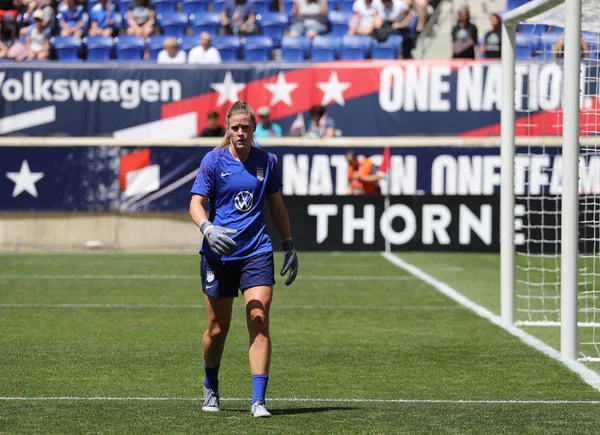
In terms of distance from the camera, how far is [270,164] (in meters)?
7.59

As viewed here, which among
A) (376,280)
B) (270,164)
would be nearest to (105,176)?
(376,280)

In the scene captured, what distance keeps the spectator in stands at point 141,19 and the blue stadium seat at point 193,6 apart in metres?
0.85

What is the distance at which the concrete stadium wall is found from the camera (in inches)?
909

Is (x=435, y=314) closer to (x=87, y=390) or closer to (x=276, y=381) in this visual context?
(x=276, y=381)

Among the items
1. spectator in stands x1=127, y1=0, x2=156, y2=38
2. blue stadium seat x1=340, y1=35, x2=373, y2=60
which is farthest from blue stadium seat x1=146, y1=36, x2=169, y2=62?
blue stadium seat x1=340, y1=35, x2=373, y2=60

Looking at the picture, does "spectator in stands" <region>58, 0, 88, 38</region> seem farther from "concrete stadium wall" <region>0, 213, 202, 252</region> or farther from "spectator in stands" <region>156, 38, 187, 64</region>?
"concrete stadium wall" <region>0, 213, 202, 252</region>

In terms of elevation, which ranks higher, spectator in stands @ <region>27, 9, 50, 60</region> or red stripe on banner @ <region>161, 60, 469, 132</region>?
spectator in stands @ <region>27, 9, 50, 60</region>

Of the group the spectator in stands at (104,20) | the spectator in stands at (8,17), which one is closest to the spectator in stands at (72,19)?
the spectator in stands at (104,20)

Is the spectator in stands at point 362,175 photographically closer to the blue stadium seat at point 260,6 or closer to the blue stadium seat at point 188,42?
the blue stadium seat at point 188,42

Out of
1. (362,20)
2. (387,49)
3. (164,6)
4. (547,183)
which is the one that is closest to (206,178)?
(547,183)

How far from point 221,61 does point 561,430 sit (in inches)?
775

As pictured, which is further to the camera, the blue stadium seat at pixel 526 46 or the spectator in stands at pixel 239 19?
the spectator in stands at pixel 239 19

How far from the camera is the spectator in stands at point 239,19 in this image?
26.6 m

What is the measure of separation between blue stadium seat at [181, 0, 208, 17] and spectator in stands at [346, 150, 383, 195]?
6599 millimetres
